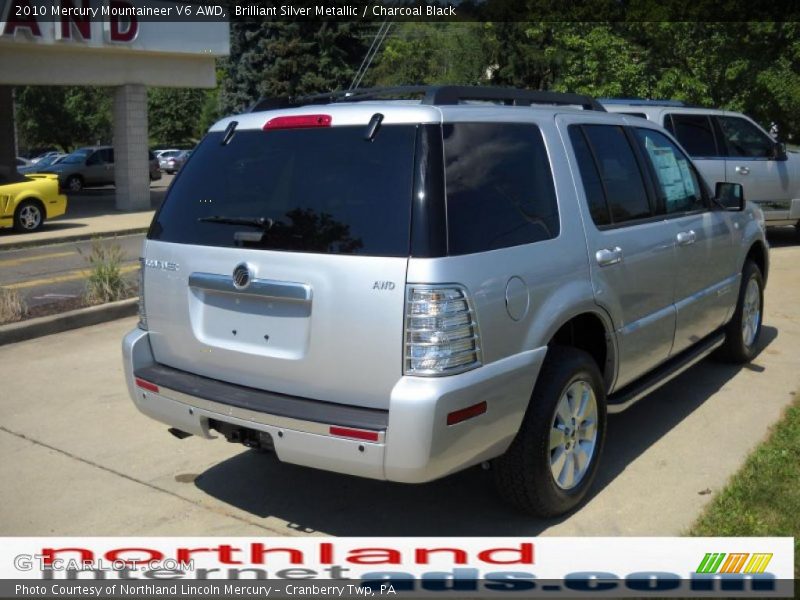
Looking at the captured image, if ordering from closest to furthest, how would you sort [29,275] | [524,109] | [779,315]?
[524,109] → [779,315] → [29,275]

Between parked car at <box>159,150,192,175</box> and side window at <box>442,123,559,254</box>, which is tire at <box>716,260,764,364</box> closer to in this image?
side window at <box>442,123,559,254</box>

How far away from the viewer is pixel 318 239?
12.9 ft

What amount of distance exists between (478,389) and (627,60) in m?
17.8

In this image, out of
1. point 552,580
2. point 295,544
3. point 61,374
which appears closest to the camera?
point 552,580

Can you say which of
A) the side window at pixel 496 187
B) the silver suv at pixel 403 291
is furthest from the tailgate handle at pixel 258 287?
the side window at pixel 496 187

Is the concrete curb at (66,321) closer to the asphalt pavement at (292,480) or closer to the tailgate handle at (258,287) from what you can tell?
the asphalt pavement at (292,480)

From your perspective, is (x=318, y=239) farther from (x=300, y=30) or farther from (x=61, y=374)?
(x=300, y=30)

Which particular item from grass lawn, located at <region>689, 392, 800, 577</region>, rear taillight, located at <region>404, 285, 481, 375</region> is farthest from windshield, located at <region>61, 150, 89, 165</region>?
rear taillight, located at <region>404, 285, 481, 375</region>

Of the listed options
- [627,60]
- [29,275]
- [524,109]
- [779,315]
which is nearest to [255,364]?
[524,109]

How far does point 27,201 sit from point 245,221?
14982mm

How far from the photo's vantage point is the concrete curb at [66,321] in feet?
27.1

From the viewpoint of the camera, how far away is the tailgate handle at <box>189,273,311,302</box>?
388 cm

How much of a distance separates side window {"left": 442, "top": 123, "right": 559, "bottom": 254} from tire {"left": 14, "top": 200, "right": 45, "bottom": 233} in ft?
49.8

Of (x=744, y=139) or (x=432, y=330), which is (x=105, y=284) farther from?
(x=744, y=139)
